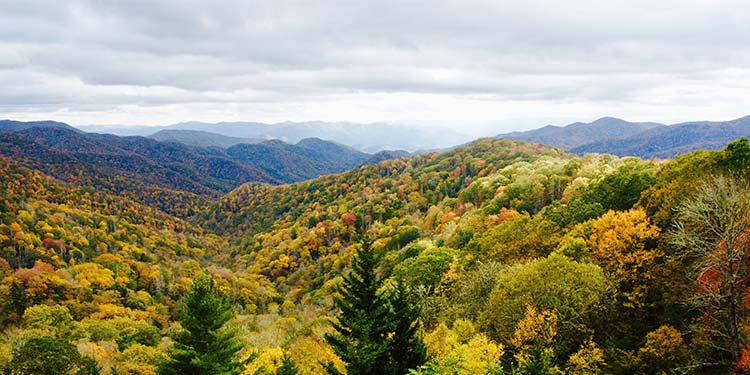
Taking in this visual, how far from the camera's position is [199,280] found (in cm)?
2638

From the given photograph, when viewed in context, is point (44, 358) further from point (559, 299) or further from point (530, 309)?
point (559, 299)

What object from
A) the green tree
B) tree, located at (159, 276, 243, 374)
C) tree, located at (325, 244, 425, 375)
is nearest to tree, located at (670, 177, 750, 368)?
tree, located at (325, 244, 425, 375)

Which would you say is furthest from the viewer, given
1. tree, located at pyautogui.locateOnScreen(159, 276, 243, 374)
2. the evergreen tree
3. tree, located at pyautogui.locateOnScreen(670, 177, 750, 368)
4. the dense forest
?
tree, located at pyautogui.locateOnScreen(159, 276, 243, 374)

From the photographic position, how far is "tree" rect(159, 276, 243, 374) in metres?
25.7

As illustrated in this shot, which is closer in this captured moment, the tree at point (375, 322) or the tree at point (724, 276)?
the tree at point (375, 322)

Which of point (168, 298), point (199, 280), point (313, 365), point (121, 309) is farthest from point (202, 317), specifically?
point (168, 298)

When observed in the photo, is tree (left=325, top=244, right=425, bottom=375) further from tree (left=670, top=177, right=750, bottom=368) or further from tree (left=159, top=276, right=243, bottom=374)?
tree (left=670, top=177, right=750, bottom=368)

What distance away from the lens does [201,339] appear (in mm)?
26516

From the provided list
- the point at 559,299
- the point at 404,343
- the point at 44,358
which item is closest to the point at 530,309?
the point at 559,299

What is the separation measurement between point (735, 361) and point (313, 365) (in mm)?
27458

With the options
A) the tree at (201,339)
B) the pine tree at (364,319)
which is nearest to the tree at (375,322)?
the pine tree at (364,319)

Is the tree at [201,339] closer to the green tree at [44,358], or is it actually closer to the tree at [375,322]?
the tree at [375,322]

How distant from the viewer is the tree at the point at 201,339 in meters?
25.7

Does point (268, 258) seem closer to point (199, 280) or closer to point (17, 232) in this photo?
point (17, 232)
